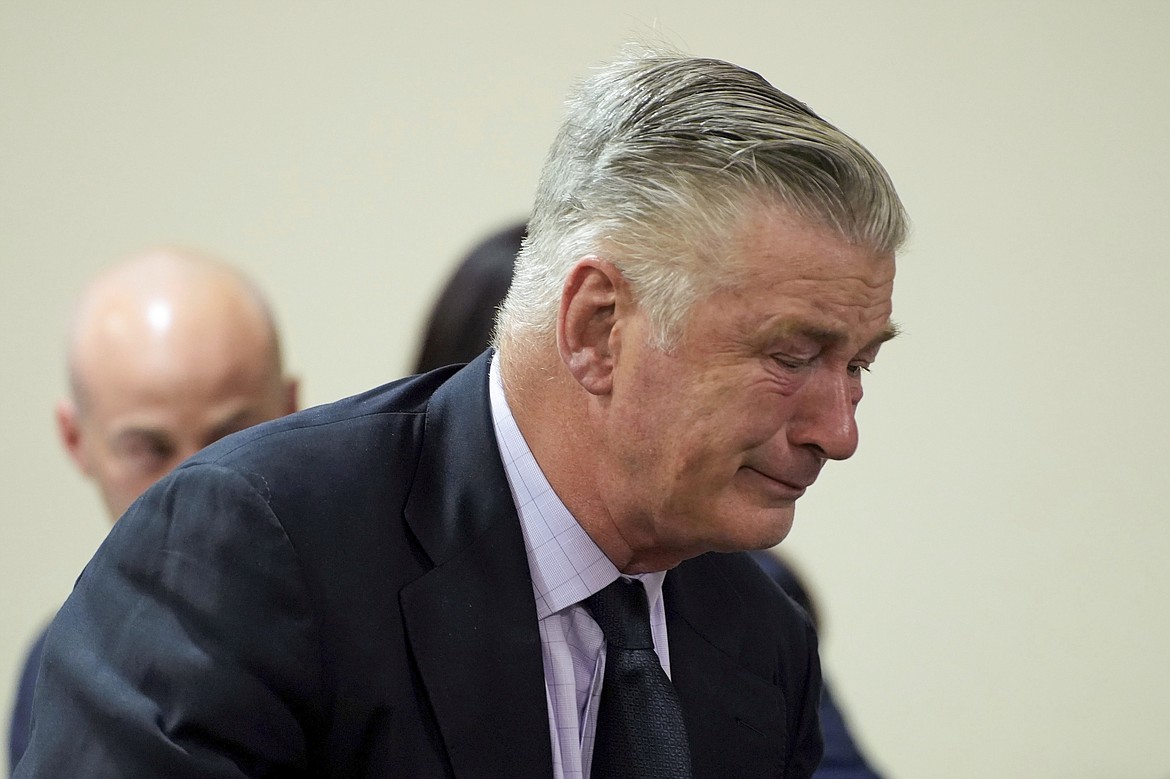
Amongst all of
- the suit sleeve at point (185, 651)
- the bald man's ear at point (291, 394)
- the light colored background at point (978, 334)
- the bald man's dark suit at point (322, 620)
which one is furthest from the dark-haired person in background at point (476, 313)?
the light colored background at point (978, 334)

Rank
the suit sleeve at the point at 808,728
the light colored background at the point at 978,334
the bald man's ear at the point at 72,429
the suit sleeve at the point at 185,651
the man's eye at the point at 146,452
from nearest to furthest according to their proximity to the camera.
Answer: the suit sleeve at the point at 185,651 → the suit sleeve at the point at 808,728 → the man's eye at the point at 146,452 → the bald man's ear at the point at 72,429 → the light colored background at the point at 978,334

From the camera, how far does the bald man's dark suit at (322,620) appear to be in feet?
3.64

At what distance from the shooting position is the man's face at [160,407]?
1909 millimetres

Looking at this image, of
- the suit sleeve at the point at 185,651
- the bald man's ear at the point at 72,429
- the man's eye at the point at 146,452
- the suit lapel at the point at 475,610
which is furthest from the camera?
the bald man's ear at the point at 72,429

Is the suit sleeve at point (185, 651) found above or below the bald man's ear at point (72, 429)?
above

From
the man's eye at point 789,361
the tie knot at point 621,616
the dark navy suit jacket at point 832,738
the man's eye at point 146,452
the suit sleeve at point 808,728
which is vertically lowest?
the dark navy suit jacket at point 832,738

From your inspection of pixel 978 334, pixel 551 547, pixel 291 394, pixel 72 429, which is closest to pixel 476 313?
pixel 291 394

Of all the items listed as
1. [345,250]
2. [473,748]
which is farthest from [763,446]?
[345,250]

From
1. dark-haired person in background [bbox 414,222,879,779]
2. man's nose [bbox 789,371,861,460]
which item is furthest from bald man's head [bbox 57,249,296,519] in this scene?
man's nose [bbox 789,371,861,460]

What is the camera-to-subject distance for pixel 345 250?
10.2 ft

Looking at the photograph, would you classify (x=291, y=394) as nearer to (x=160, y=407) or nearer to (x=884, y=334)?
(x=160, y=407)

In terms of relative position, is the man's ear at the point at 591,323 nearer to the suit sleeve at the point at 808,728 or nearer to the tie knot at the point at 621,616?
the tie knot at the point at 621,616

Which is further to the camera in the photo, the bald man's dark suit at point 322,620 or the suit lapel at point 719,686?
the suit lapel at point 719,686

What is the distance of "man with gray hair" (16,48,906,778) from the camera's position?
3.77ft
